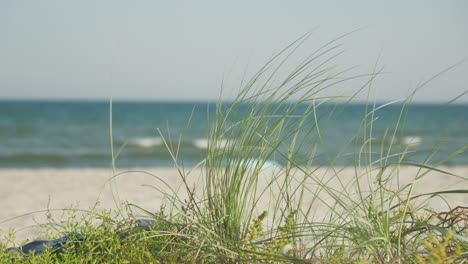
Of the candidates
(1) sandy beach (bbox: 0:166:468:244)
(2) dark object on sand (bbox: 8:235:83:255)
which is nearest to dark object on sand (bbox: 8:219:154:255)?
(2) dark object on sand (bbox: 8:235:83:255)

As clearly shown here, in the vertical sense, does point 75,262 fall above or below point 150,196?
above

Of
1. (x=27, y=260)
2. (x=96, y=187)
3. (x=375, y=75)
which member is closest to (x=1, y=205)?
(x=96, y=187)

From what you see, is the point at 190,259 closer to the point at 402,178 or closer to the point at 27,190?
the point at 27,190

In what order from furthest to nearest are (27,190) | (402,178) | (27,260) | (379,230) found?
(402,178) < (27,190) < (27,260) < (379,230)

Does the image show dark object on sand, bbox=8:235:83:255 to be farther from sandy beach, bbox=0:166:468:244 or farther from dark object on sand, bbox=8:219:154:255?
sandy beach, bbox=0:166:468:244

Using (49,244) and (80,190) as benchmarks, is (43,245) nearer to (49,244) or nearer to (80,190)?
(49,244)

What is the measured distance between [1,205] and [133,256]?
14.7ft

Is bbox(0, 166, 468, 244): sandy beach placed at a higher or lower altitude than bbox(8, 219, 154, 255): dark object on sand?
lower

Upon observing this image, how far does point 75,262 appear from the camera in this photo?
1.42m

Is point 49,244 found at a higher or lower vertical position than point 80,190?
higher

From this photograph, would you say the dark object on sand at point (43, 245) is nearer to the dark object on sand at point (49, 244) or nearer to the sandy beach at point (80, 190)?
the dark object on sand at point (49, 244)

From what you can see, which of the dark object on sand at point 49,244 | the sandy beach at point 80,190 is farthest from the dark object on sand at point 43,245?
the sandy beach at point 80,190

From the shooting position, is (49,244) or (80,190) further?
(80,190)

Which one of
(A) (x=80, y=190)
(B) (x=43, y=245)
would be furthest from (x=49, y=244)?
(A) (x=80, y=190)
